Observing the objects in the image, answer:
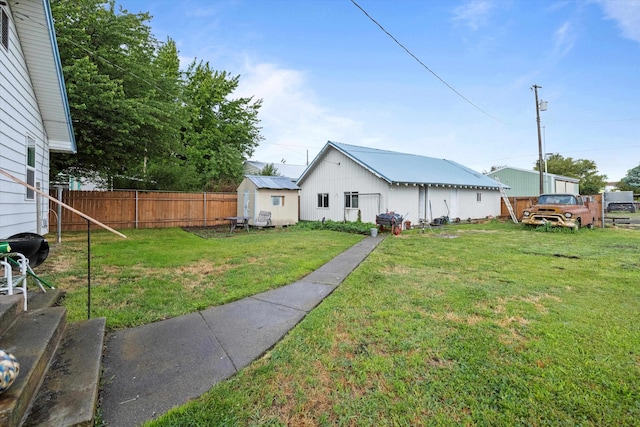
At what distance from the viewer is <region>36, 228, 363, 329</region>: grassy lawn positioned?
12.8 feet

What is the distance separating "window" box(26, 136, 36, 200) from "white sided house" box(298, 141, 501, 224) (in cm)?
1217

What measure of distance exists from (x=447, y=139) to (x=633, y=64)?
9881 mm

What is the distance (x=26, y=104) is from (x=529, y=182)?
109 ft

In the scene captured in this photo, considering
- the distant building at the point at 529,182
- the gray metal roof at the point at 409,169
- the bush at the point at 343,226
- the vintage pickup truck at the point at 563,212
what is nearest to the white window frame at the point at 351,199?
the bush at the point at 343,226

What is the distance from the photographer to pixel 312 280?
539cm

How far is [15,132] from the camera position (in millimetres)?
5414

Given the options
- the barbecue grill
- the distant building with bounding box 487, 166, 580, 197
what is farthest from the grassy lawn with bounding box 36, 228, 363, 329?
the distant building with bounding box 487, 166, 580, 197

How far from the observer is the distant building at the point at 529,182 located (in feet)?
84.1

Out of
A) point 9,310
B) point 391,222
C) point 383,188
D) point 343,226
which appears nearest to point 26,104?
point 9,310

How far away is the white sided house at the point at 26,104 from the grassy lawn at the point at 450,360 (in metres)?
5.31

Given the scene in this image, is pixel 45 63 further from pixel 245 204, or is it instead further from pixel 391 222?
pixel 391 222

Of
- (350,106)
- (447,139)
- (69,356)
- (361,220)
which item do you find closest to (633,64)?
(447,139)

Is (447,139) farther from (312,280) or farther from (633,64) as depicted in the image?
(312,280)

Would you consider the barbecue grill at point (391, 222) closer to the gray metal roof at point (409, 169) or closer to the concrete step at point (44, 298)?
the gray metal roof at point (409, 169)
